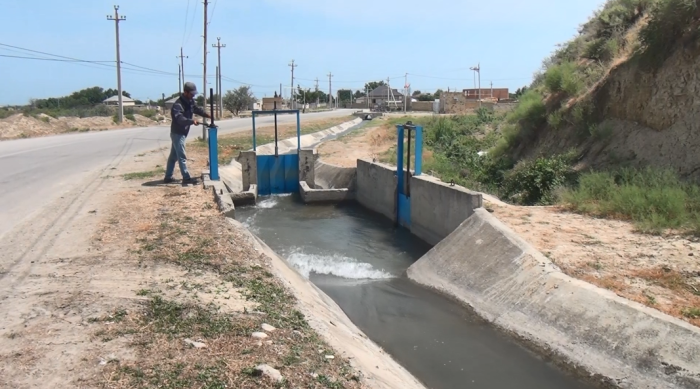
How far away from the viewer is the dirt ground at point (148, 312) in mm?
4051

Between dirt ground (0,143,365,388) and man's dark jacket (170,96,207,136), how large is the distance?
366 cm

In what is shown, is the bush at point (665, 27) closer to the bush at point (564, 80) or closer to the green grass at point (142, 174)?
the bush at point (564, 80)

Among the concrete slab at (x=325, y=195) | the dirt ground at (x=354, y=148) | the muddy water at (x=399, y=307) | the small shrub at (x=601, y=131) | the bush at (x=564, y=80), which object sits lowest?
the muddy water at (x=399, y=307)

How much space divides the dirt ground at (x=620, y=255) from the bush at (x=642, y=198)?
0.29 meters

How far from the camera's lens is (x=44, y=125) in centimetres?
3822

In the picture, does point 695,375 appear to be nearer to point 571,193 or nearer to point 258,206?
point 571,193

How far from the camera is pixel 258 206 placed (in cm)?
1877

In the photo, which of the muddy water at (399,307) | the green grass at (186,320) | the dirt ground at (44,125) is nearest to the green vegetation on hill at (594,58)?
the muddy water at (399,307)

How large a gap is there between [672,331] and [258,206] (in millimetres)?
14458

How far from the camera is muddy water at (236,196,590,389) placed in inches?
267

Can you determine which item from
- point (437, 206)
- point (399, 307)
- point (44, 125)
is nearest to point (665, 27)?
point (437, 206)

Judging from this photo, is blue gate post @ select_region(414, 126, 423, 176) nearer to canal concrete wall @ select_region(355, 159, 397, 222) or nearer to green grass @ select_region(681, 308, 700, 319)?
canal concrete wall @ select_region(355, 159, 397, 222)

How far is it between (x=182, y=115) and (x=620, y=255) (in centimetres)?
893

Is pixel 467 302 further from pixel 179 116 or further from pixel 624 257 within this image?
pixel 179 116
